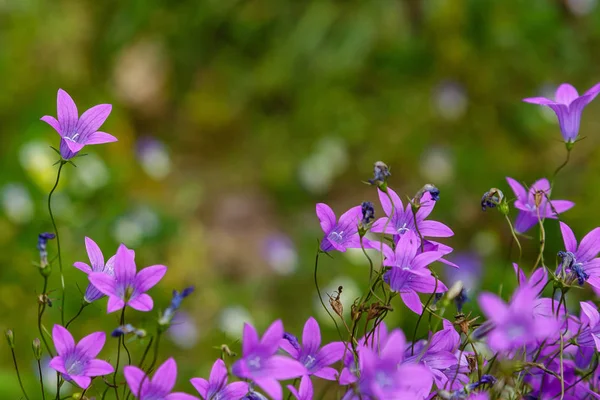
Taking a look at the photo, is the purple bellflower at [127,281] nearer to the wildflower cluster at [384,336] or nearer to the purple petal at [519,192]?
the wildflower cluster at [384,336]

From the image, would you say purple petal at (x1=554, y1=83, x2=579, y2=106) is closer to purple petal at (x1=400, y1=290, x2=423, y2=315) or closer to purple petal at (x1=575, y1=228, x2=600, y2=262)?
purple petal at (x1=575, y1=228, x2=600, y2=262)

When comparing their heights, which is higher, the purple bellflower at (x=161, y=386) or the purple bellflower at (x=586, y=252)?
the purple bellflower at (x=161, y=386)

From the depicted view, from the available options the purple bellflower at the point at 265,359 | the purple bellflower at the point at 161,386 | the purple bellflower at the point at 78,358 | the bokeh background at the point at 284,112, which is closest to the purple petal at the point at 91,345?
the purple bellflower at the point at 78,358

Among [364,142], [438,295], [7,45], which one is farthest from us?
[364,142]

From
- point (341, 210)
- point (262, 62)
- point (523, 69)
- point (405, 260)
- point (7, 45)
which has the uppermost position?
point (405, 260)

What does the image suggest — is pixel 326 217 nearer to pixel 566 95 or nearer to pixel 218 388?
pixel 218 388

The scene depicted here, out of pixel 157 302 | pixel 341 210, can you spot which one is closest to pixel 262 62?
pixel 341 210

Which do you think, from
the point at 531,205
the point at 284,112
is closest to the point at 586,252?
the point at 531,205

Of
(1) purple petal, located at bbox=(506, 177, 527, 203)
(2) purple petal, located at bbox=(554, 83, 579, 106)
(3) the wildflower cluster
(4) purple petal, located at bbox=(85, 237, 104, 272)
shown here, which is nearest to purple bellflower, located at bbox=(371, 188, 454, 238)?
(3) the wildflower cluster

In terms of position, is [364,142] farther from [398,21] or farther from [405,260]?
[405,260]
